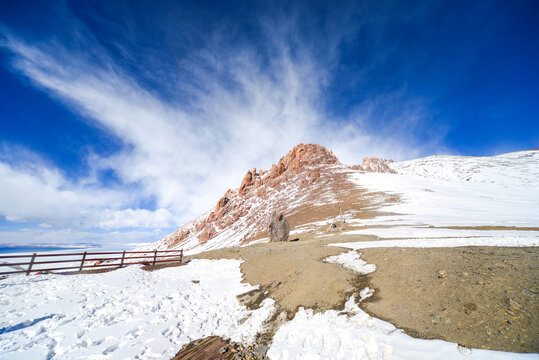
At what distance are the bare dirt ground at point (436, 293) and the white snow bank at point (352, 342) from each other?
34 centimetres

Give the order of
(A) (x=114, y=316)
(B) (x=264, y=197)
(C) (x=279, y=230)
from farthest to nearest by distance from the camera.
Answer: (B) (x=264, y=197), (C) (x=279, y=230), (A) (x=114, y=316)

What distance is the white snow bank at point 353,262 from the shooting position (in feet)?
35.1

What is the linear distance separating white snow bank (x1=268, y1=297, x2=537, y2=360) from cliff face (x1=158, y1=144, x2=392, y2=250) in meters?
56.2

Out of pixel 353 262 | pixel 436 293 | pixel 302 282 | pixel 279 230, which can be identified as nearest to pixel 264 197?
pixel 279 230

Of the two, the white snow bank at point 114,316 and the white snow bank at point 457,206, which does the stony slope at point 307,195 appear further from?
the white snow bank at point 114,316

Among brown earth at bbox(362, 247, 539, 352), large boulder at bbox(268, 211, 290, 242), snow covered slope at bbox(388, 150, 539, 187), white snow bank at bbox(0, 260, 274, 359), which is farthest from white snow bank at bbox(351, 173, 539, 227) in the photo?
snow covered slope at bbox(388, 150, 539, 187)

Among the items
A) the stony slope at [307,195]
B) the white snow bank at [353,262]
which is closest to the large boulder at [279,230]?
the white snow bank at [353,262]

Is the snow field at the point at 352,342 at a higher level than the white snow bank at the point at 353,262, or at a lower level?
lower

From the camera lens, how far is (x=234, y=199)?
113 m

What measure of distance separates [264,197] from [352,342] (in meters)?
94.8

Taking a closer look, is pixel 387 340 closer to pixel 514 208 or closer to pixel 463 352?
pixel 463 352

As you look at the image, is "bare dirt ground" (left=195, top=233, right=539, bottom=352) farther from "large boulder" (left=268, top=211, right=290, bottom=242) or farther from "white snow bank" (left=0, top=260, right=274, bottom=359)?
"large boulder" (left=268, top=211, right=290, bottom=242)

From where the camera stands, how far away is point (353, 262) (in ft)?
39.9

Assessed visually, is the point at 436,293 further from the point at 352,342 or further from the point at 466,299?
the point at 352,342
